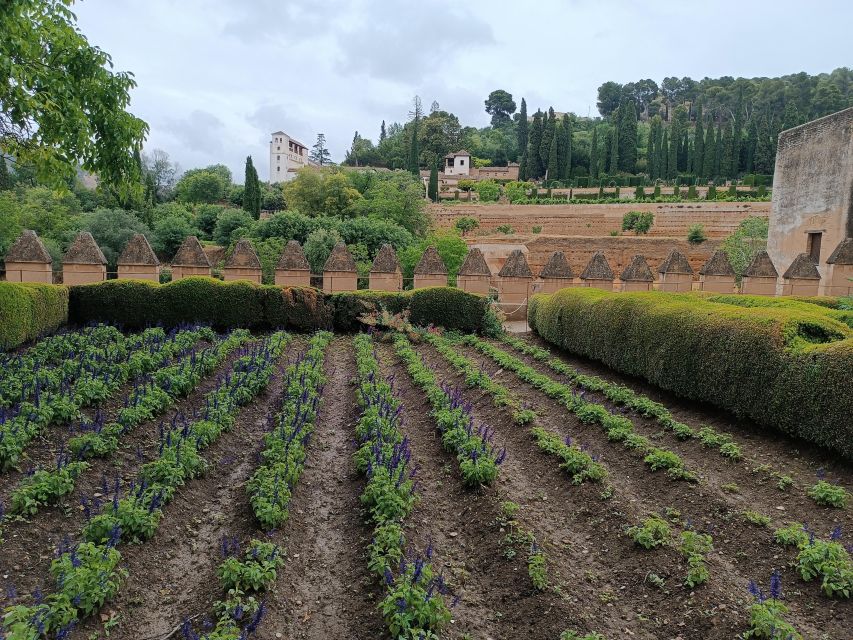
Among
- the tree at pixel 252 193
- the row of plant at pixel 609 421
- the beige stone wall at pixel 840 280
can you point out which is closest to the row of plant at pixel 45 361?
the row of plant at pixel 609 421

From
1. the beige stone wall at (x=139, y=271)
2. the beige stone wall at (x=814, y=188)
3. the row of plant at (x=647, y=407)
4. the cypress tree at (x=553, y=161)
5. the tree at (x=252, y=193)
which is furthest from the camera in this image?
the cypress tree at (x=553, y=161)

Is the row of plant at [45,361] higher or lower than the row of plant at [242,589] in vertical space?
higher

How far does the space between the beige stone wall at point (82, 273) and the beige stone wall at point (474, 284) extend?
454 inches

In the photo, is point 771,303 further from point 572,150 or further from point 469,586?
point 572,150

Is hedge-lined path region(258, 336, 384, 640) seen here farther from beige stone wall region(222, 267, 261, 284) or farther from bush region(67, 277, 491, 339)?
beige stone wall region(222, 267, 261, 284)

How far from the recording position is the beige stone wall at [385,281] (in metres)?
20.1

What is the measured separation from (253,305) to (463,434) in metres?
11.5

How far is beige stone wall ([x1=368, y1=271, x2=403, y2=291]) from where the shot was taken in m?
20.1

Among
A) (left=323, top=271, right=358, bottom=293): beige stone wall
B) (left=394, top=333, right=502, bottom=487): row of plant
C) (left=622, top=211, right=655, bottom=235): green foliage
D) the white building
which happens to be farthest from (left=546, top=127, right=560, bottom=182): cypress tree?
(left=394, top=333, right=502, bottom=487): row of plant

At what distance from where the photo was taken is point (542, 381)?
11.0 meters

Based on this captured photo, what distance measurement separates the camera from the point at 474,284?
20.5 m

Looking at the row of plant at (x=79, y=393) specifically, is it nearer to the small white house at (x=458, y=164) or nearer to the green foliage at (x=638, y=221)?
the green foliage at (x=638, y=221)

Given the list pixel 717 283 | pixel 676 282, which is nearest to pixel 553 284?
pixel 676 282

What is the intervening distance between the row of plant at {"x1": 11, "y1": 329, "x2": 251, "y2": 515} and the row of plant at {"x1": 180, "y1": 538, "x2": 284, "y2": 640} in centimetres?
165
